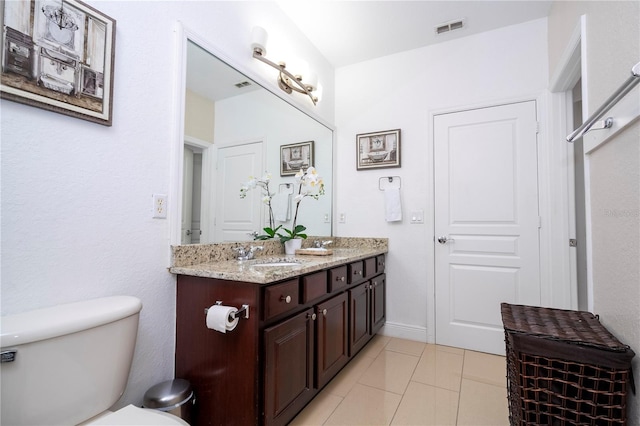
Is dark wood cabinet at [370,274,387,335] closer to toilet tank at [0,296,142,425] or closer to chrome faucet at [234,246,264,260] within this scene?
chrome faucet at [234,246,264,260]

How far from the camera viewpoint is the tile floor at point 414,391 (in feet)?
5.13

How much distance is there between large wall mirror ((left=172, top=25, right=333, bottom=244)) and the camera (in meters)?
1.53

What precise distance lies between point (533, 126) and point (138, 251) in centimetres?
281

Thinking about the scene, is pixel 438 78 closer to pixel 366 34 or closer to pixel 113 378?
pixel 366 34

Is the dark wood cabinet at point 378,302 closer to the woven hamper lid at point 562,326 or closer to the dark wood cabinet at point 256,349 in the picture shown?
the dark wood cabinet at point 256,349

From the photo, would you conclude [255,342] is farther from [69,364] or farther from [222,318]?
[69,364]

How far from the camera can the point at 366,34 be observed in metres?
2.54

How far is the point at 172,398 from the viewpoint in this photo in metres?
1.18

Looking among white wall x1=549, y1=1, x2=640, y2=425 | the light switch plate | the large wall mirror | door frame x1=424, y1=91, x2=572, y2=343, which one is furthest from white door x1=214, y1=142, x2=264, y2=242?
door frame x1=424, y1=91, x2=572, y2=343

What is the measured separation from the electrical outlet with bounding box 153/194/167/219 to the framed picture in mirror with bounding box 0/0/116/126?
1.17 ft

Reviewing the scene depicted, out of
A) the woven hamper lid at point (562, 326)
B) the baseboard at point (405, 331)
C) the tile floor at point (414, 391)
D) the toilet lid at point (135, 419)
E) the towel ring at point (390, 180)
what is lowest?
the tile floor at point (414, 391)

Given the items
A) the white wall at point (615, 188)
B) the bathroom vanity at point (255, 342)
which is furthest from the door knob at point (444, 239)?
the bathroom vanity at point (255, 342)

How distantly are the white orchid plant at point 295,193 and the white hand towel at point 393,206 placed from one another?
0.63 metres

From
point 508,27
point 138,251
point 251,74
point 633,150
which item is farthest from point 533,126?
point 138,251
